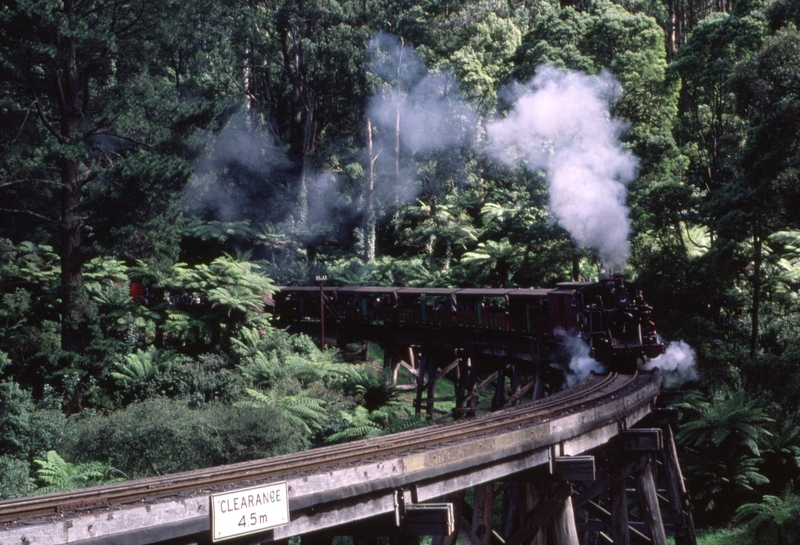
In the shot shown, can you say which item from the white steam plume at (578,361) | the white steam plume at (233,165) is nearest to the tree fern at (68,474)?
the white steam plume at (578,361)

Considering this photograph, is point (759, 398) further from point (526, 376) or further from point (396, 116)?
point (396, 116)

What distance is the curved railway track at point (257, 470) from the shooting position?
6.10 meters

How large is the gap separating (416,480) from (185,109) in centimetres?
1745

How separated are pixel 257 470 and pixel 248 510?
154 cm

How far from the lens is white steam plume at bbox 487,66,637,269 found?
2370 cm

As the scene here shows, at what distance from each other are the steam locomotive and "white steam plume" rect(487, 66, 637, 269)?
413 cm

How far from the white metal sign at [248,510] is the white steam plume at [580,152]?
62.8 feet

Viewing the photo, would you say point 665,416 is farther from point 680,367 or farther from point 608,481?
point 680,367

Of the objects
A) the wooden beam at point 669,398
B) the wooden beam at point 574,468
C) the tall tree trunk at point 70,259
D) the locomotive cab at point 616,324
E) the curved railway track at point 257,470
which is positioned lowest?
the wooden beam at point 669,398

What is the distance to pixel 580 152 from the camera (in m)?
25.8

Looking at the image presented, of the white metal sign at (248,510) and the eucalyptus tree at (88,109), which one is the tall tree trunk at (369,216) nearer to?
the eucalyptus tree at (88,109)

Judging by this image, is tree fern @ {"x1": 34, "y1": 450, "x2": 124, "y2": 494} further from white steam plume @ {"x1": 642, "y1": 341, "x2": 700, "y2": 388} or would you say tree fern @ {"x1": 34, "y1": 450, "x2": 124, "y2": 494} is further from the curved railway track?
white steam plume @ {"x1": 642, "y1": 341, "x2": 700, "y2": 388}

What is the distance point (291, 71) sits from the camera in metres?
39.8

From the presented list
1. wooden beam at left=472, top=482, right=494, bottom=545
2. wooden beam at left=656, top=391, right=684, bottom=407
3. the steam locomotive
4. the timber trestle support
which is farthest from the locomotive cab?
wooden beam at left=472, top=482, right=494, bottom=545
